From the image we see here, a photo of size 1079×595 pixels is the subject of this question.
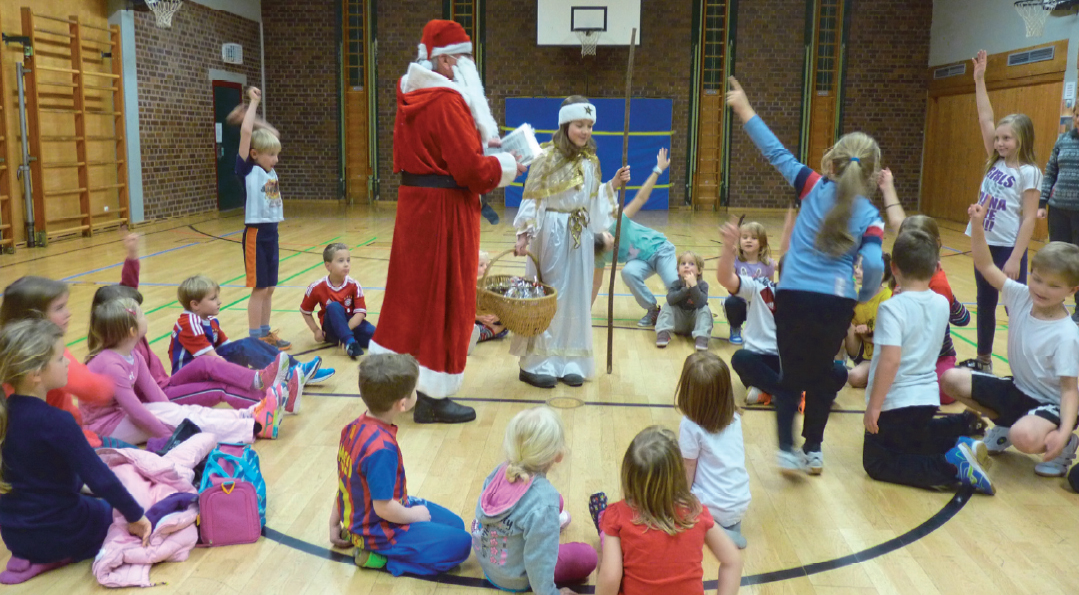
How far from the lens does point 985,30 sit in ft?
40.9

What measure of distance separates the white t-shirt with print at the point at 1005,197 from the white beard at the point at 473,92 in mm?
2738

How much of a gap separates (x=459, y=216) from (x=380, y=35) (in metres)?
11.7

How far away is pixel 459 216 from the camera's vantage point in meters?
3.83

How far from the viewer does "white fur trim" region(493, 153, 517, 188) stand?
12.6 feet

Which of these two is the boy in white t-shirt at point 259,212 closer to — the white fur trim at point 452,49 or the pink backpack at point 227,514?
the white fur trim at point 452,49

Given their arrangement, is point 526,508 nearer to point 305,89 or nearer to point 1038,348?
point 1038,348

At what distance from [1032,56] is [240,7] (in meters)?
11.7

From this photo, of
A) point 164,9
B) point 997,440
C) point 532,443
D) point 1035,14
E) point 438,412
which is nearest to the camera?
point 532,443

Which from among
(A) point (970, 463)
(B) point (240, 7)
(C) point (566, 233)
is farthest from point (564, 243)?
(B) point (240, 7)

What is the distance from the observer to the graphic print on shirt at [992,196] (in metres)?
4.73

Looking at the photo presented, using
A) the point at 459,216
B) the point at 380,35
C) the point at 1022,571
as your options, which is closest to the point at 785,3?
the point at 380,35

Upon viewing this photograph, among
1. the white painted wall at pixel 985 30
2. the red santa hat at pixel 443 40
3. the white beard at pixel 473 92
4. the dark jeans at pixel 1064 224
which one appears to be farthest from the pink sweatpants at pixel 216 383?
the white painted wall at pixel 985 30

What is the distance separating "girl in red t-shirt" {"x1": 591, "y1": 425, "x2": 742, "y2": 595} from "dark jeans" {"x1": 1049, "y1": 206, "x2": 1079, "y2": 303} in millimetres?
4038

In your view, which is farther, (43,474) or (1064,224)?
(1064,224)
